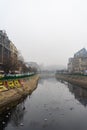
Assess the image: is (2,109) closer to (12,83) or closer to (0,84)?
(0,84)

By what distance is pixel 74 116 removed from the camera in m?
34.4

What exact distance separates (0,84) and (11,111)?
7.36m

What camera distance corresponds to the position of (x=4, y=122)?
3042 cm

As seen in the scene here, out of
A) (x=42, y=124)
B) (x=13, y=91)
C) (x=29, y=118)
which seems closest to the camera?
(x=42, y=124)

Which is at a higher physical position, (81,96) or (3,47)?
(3,47)

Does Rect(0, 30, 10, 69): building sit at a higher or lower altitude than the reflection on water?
higher

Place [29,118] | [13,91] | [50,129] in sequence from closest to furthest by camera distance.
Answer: [50,129], [29,118], [13,91]

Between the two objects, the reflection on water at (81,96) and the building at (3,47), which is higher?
the building at (3,47)

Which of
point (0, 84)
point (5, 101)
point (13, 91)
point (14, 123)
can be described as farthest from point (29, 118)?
point (13, 91)

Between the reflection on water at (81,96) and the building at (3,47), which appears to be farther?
the building at (3,47)

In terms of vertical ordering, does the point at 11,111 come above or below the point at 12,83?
below

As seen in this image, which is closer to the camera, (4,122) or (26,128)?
(26,128)

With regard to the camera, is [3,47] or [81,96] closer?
[81,96]

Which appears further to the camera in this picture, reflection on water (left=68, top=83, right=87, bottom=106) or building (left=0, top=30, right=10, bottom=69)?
building (left=0, top=30, right=10, bottom=69)
